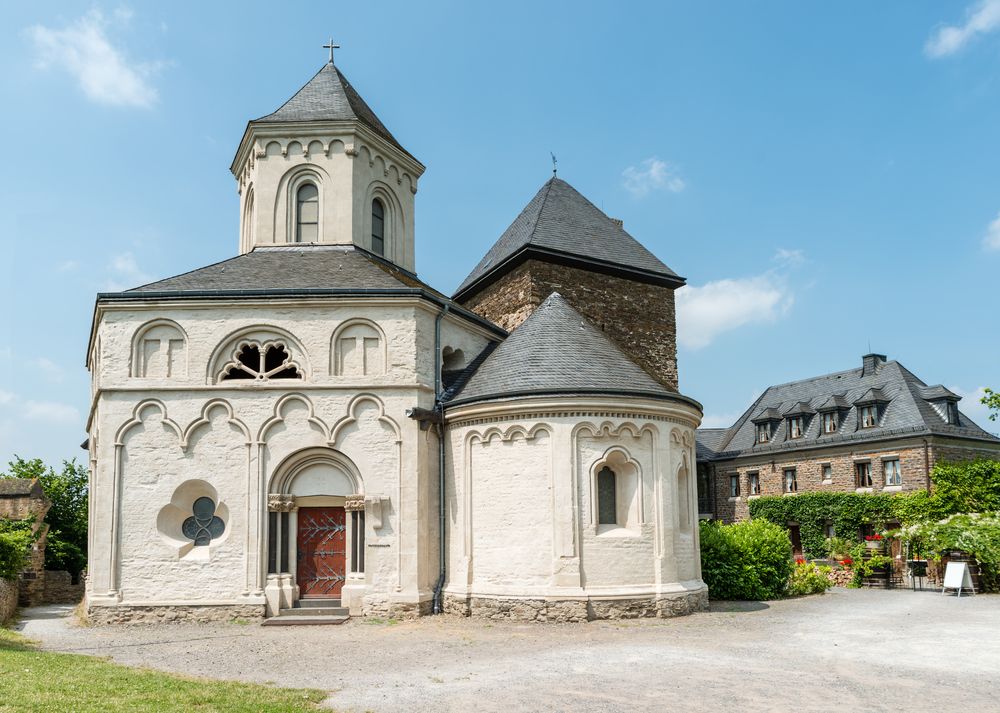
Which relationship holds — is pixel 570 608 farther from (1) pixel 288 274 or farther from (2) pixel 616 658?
(1) pixel 288 274

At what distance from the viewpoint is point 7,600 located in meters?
18.1

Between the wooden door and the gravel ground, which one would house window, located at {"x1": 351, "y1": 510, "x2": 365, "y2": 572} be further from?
the gravel ground

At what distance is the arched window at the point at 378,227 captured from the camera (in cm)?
2433

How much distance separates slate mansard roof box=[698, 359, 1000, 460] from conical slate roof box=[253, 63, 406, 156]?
2535cm

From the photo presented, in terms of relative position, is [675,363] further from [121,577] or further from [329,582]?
[121,577]

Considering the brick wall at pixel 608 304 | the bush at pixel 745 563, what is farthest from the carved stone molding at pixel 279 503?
the bush at pixel 745 563

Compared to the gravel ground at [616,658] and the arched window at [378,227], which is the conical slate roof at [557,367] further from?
the arched window at [378,227]

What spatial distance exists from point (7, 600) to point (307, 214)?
11628mm

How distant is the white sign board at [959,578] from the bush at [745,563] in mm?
4047

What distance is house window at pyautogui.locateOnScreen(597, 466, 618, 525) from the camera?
17953 millimetres

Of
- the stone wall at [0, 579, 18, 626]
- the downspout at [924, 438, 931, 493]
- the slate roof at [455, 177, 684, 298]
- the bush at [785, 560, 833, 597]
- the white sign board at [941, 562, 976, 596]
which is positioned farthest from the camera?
the downspout at [924, 438, 931, 493]

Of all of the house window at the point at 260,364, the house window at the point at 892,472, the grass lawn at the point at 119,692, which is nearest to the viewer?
the grass lawn at the point at 119,692

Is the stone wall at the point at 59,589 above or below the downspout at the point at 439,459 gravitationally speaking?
below

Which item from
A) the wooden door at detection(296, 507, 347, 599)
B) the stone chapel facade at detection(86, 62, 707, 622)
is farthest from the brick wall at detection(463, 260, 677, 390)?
the wooden door at detection(296, 507, 347, 599)
